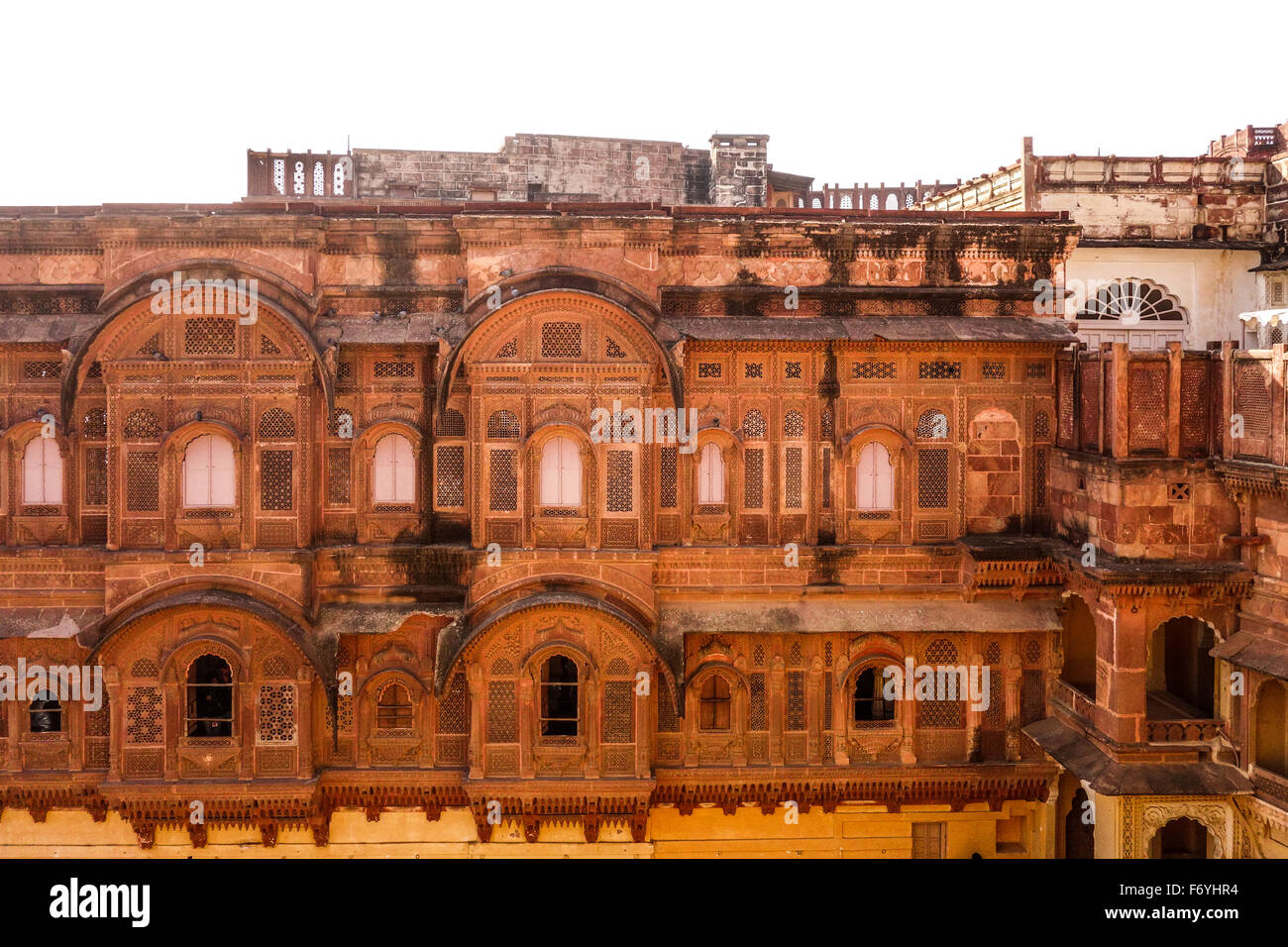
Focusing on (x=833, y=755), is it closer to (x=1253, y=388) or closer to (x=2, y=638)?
(x=1253, y=388)

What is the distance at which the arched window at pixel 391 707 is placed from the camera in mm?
13656

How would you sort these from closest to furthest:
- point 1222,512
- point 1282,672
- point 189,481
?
1. point 1282,672
2. point 1222,512
3. point 189,481

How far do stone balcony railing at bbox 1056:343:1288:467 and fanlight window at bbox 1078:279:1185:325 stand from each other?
221 inches

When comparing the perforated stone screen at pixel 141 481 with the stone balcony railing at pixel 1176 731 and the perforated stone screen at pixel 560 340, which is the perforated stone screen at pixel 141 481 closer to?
the perforated stone screen at pixel 560 340

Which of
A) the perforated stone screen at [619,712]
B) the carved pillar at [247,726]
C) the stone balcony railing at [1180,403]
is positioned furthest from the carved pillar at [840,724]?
the carved pillar at [247,726]

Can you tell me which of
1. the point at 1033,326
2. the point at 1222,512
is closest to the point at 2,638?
the point at 1033,326

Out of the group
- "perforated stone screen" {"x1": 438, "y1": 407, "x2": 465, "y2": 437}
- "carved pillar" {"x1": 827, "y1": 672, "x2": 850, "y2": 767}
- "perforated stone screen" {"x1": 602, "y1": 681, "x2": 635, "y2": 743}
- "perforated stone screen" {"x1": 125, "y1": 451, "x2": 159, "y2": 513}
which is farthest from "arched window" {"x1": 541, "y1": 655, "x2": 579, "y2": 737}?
"perforated stone screen" {"x1": 125, "y1": 451, "x2": 159, "y2": 513}

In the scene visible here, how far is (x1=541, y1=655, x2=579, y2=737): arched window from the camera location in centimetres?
1344

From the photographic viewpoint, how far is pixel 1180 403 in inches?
474

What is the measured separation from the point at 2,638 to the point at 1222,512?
16.7 meters

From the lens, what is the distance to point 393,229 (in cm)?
1345

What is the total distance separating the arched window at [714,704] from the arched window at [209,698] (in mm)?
6710

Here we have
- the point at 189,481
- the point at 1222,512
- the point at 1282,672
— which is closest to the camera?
the point at 1282,672

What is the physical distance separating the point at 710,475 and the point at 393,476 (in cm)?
463
